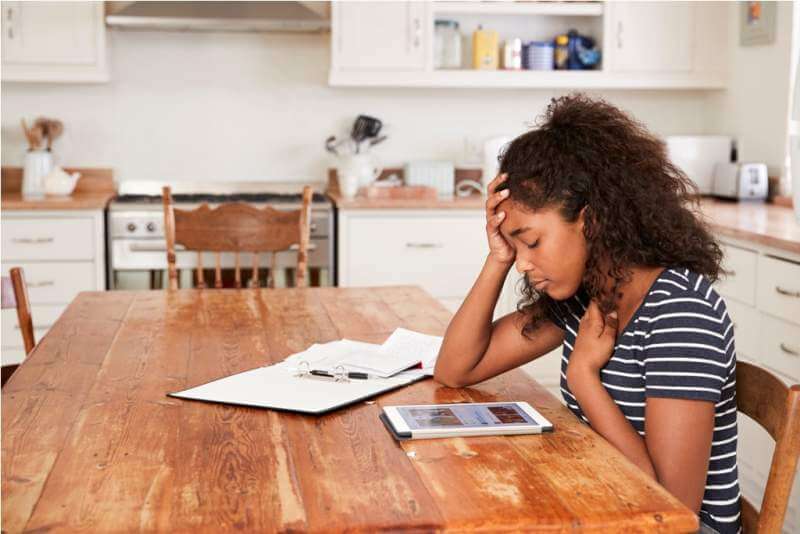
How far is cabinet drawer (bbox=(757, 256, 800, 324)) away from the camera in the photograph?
2.87m

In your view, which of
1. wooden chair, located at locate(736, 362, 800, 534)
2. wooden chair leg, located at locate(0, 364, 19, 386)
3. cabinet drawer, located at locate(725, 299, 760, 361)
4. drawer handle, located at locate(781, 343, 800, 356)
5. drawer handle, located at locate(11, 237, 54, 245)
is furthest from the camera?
drawer handle, located at locate(11, 237, 54, 245)

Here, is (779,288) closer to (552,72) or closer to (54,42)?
(552,72)

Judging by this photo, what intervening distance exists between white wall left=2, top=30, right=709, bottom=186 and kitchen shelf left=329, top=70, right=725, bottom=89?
0.29 meters

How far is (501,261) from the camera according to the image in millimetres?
1739

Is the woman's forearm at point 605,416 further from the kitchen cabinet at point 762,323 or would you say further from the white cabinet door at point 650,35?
the white cabinet door at point 650,35

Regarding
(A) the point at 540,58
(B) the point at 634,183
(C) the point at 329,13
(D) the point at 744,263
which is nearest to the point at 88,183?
(C) the point at 329,13

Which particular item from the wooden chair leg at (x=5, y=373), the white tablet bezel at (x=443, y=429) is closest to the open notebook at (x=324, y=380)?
the white tablet bezel at (x=443, y=429)

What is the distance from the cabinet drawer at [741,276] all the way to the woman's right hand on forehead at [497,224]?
1559 millimetres

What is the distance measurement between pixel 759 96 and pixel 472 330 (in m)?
2.96

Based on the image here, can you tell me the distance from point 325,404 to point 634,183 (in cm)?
57

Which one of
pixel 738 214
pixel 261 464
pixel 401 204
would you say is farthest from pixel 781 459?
pixel 401 204

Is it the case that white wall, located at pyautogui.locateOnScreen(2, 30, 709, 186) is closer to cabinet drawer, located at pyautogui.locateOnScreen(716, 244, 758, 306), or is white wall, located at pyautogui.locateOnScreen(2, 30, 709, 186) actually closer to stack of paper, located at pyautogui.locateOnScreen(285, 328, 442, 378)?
cabinet drawer, located at pyautogui.locateOnScreen(716, 244, 758, 306)

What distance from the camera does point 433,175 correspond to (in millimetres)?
4543

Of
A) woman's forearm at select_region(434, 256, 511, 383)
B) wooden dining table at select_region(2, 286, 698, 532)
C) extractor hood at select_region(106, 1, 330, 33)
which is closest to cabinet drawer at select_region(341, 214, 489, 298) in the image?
extractor hood at select_region(106, 1, 330, 33)
